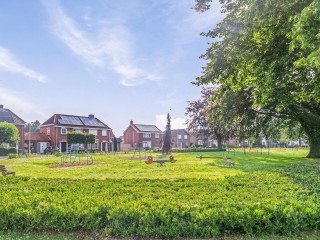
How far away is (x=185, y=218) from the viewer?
5238 mm

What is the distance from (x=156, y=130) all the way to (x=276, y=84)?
5974 cm

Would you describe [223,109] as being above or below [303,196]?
above

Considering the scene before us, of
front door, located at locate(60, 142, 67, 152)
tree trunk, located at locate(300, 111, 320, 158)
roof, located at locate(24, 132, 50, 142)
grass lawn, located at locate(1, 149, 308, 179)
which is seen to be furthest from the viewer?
front door, located at locate(60, 142, 67, 152)

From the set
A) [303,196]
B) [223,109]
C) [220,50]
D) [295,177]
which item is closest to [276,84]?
[220,50]

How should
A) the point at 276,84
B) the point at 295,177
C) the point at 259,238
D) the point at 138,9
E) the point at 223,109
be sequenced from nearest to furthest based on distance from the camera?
1. the point at 259,238
2. the point at 295,177
3. the point at 138,9
4. the point at 276,84
5. the point at 223,109

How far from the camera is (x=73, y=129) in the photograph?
56344mm

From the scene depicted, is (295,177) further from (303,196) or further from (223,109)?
(223,109)

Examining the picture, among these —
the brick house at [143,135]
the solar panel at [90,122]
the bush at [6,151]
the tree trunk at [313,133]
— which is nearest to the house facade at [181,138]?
the brick house at [143,135]

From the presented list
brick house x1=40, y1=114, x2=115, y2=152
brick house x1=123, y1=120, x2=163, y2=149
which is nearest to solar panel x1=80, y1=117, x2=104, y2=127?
brick house x1=40, y1=114, x2=115, y2=152

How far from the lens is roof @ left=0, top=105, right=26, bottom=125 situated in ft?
158

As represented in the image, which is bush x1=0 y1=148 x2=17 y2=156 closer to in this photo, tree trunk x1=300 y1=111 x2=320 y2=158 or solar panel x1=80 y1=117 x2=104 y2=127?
solar panel x1=80 y1=117 x2=104 y2=127

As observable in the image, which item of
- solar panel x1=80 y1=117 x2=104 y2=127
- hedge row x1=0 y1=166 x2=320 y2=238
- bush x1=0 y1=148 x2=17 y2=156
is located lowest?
hedge row x1=0 y1=166 x2=320 y2=238

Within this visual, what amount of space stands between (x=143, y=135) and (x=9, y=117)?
30.7m

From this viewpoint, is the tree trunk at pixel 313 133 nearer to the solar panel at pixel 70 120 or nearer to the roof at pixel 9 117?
the solar panel at pixel 70 120
